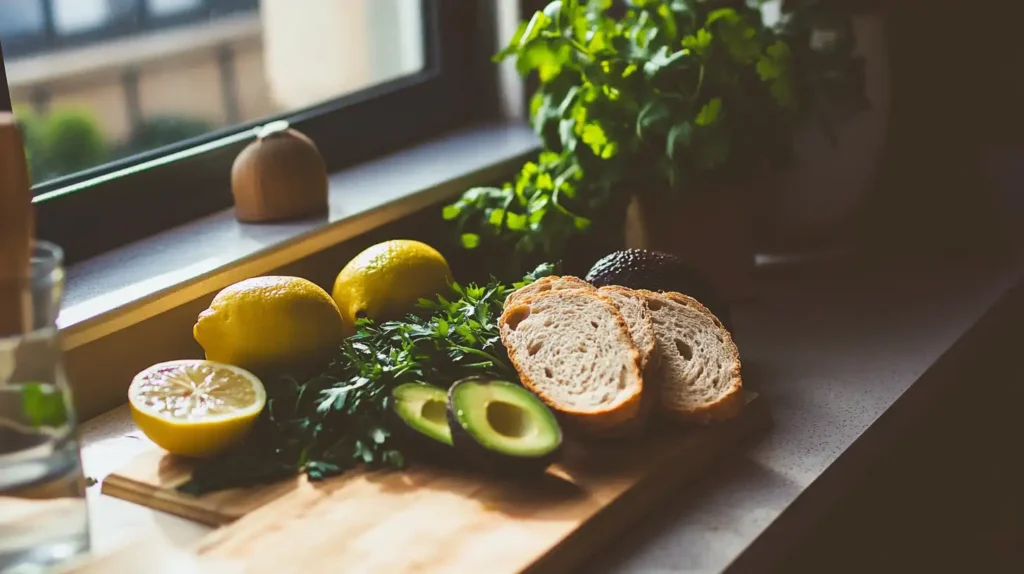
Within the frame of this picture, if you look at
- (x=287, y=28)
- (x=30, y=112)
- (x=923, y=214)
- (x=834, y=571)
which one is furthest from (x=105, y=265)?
(x=923, y=214)

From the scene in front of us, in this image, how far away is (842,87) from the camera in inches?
50.0

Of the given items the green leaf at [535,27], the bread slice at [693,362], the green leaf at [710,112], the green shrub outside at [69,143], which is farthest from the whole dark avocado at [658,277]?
the green shrub outside at [69,143]

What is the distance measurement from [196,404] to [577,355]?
30cm

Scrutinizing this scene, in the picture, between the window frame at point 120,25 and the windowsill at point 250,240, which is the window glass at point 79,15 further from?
the windowsill at point 250,240

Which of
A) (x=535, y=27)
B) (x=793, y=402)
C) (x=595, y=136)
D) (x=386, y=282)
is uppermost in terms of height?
(x=535, y=27)

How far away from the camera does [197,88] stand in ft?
4.35

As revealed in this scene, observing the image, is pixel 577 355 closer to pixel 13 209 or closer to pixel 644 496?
pixel 644 496

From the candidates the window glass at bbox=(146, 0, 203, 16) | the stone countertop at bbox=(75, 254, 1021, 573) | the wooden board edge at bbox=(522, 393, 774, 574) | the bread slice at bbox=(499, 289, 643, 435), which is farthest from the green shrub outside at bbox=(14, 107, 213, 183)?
the wooden board edge at bbox=(522, 393, 774, 574)

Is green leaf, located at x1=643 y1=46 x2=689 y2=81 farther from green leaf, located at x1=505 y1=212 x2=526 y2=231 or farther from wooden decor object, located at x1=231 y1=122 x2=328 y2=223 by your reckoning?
wooden decor object, located at x1=231 y1=122 x2=328 y2=223

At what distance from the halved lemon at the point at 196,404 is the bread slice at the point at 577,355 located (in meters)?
0.21

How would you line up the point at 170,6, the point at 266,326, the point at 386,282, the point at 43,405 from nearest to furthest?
the point at 43,405 < the point at 266,326 < the point at 386,282 < the point at 170,6

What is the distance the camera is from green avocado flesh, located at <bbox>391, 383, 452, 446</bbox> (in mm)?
846

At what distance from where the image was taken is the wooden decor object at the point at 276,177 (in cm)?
117

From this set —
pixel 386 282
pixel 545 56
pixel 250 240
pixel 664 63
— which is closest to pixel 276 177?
pixel 250 240
